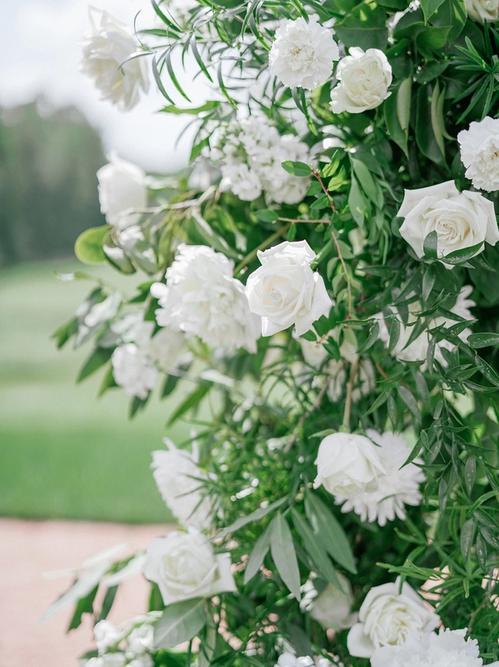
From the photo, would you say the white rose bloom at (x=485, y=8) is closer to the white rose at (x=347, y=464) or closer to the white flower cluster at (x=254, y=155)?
the white flower cluster at (x=254, y=155)

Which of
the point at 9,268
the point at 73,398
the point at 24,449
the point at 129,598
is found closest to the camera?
the point at 129,598

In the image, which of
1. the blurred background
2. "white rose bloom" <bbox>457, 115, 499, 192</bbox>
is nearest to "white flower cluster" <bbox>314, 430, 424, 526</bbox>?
"white rose bloom" <bbox>457, 115, 499, 192</bbox>

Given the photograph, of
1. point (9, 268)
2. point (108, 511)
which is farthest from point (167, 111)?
point (9, 268)

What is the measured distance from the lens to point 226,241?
34.4 inches

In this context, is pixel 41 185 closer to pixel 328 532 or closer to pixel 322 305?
pixel 328 532

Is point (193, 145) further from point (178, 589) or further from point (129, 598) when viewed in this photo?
point (129, 598)

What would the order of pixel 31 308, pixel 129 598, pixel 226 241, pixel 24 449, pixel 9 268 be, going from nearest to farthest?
pixel 226 241, pixel 129 598, pixel 24 449, pixel 31 308, pixel 9 268

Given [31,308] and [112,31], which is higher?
[112,31]

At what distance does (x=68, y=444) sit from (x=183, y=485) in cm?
340

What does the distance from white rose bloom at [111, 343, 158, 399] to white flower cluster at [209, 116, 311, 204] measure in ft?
0.87

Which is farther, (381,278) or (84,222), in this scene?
(84,222)

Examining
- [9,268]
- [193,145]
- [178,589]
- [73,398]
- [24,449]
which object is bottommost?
[9,268]

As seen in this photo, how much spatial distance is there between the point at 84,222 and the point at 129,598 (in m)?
9.68

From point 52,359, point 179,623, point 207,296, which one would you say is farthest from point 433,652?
point 52,359
